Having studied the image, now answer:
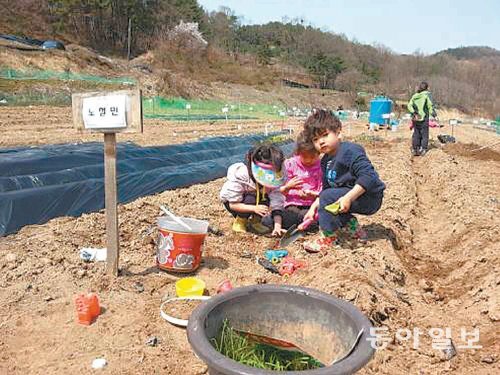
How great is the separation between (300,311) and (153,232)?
2.34m

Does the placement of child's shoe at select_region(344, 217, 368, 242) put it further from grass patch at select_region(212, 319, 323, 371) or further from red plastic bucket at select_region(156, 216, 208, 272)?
grass patch at select_region(212, 319, 323, 371)

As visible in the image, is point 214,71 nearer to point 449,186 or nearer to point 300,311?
point 449,186

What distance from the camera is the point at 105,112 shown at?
2.91 m

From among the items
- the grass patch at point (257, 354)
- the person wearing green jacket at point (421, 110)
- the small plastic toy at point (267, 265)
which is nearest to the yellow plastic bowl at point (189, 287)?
the small plastic toy at point (267, 265)

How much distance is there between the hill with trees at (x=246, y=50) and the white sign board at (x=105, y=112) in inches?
1590

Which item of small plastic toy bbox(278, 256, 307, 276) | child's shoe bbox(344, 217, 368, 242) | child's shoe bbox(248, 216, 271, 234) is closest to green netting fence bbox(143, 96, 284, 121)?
→ child's shoe bbox(248, 216, 271, 234)

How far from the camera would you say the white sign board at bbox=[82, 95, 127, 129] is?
285 cm

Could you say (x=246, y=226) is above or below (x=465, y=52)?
below

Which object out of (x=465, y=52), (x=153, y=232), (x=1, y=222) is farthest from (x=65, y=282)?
(x=465, y=52)

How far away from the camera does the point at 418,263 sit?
3.82 m

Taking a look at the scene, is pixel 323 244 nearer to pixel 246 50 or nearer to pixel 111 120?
pixel 111 120

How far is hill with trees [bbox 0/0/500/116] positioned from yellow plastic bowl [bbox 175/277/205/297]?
4080cm

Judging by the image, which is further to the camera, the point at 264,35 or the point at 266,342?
the point at 264,35

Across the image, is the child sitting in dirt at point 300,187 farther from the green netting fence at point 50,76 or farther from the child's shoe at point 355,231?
the green netting fence at point 50,76
